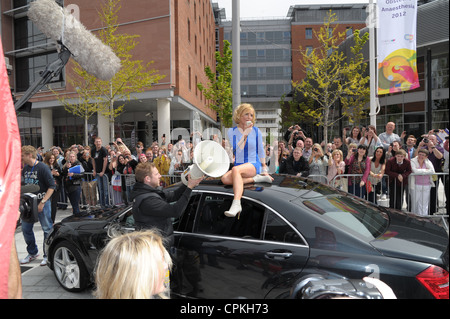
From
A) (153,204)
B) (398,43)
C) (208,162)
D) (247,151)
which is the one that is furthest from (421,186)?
(153,204)

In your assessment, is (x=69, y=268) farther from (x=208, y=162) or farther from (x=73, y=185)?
(x=73, y=185)

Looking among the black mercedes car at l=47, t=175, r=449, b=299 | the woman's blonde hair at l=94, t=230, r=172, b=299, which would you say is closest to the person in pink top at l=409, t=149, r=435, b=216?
the black mercedes car at l=47, t=175, r=449, b=299

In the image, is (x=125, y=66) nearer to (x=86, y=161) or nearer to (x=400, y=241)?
(x=86, y=161)

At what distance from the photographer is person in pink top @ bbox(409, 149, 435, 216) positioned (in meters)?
6.67

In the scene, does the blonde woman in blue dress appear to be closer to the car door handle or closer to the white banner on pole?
the car door handle

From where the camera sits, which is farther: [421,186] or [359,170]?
[359,170]

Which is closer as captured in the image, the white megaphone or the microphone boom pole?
the microphone boom pole

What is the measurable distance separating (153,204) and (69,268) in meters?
2.03

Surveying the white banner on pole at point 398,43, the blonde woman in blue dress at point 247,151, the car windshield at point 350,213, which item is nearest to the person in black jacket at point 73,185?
the blonde woman in blue dress at point 247,151

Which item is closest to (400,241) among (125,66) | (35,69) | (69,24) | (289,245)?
(289,245)

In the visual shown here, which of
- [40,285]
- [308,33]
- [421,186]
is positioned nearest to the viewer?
[40,285]

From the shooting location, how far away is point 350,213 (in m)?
3.18

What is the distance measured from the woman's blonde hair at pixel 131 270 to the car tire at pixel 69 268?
9.74 feet

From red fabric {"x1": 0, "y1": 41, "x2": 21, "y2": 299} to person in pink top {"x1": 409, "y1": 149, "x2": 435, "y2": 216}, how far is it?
7.11 metres
